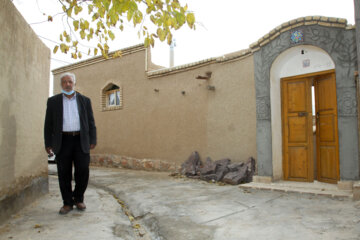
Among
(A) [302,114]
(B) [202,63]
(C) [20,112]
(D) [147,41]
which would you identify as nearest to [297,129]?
(A) [302,114]

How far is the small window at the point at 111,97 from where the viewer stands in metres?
11.0

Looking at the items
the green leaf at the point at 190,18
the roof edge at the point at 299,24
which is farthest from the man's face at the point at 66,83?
the roof edge at the point at 299,24

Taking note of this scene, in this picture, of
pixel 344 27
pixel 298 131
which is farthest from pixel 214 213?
pixel 344 27

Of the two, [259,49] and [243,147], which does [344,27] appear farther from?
[243,147]

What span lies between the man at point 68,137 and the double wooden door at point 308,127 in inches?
155

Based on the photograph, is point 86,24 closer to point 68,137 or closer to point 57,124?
point 57,124

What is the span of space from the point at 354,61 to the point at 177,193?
11.8 feet

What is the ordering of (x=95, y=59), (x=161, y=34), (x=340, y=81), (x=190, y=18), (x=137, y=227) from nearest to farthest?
1. (x=190, y=18)
2. (x=137, y=227)
3. (x=161, y=34)
4. (x=340, y=81)
5. (x=95, y=59)

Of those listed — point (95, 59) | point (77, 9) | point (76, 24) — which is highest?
point (95, 59)

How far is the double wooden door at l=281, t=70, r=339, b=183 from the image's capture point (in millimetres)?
5457

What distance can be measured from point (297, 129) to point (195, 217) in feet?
10.6

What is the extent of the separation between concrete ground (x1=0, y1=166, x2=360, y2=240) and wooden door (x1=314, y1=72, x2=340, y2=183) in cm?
106

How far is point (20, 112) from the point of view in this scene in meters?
3.89

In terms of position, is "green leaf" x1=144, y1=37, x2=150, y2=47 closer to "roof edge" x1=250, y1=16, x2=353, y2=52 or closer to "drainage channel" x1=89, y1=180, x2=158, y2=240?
"drainage channel" x1=89, y1=180, x2=158, y2=240
